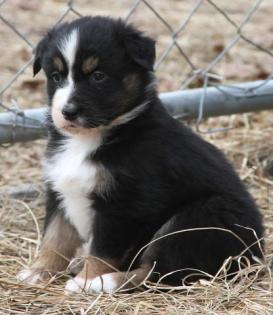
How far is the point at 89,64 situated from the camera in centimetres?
420

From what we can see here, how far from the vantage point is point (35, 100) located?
706cm

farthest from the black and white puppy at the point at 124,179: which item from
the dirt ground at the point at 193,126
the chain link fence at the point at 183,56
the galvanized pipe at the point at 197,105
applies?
the chain link fence at the point at 183,56

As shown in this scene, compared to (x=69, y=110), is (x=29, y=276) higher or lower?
lower

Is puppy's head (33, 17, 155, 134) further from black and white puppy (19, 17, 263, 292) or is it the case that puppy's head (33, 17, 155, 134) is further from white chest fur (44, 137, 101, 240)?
white chest fur (44, 137, 101, 240)

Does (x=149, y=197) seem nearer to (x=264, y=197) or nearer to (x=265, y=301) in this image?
(x=265, y=301)

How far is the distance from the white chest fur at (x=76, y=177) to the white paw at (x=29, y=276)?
290 millimetres

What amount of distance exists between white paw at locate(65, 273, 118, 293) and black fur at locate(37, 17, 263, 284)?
12 cm

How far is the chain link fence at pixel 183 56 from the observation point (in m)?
5.50

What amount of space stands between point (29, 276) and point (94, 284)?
37cm

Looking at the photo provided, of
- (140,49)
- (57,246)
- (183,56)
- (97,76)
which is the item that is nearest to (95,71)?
(97,76)

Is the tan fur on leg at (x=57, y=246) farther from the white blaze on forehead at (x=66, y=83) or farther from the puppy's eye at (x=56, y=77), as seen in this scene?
the puppy's eye at (x=56, y=77)

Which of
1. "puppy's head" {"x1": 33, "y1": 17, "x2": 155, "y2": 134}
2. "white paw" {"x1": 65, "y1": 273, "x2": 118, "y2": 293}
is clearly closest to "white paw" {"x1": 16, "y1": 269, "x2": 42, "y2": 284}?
"white paw" {"x1": 65, "y1": 273, "x2": 118, "y2": 293}

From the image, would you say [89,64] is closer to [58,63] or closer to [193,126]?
[58,63]

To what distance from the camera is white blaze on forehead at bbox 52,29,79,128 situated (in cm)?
417
